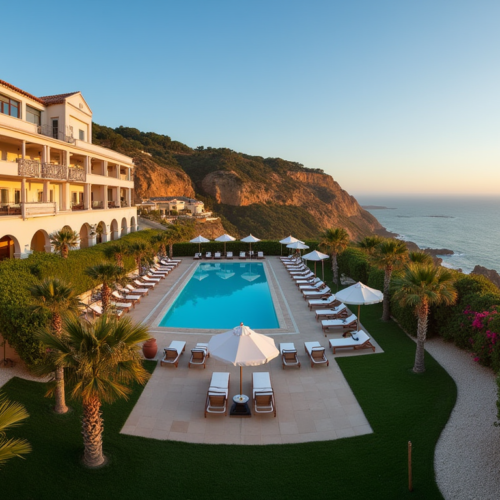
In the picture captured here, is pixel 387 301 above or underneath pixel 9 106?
underneath

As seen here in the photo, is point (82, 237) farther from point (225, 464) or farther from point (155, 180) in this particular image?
point (155, 180)

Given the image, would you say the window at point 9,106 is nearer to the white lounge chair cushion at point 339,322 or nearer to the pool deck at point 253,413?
the pool deck at point 253,413

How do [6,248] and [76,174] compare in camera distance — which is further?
[76,174]

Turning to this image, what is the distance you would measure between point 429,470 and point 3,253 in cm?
2408

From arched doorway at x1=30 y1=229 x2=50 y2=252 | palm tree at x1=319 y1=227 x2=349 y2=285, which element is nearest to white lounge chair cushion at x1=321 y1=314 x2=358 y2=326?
palm tree at x1=319 y1=227 x2=349 y2=285

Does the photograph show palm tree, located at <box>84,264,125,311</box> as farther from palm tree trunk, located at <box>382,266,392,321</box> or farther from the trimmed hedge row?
palm tree trunk, located at <box>382,266,392,321</box>

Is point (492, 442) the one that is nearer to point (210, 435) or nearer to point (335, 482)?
point (335, 482)

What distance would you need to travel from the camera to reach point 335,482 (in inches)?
264

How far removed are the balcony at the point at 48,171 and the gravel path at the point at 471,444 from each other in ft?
70.0

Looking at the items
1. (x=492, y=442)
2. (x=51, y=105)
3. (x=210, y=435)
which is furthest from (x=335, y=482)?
(x=51, y=105)

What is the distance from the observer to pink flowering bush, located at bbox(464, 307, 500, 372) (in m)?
10.1

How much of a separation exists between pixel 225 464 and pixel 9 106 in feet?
77.7

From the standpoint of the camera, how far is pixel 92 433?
679 centimetres

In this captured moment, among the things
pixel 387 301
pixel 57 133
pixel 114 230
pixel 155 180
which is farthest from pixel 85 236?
pixel 155 180
